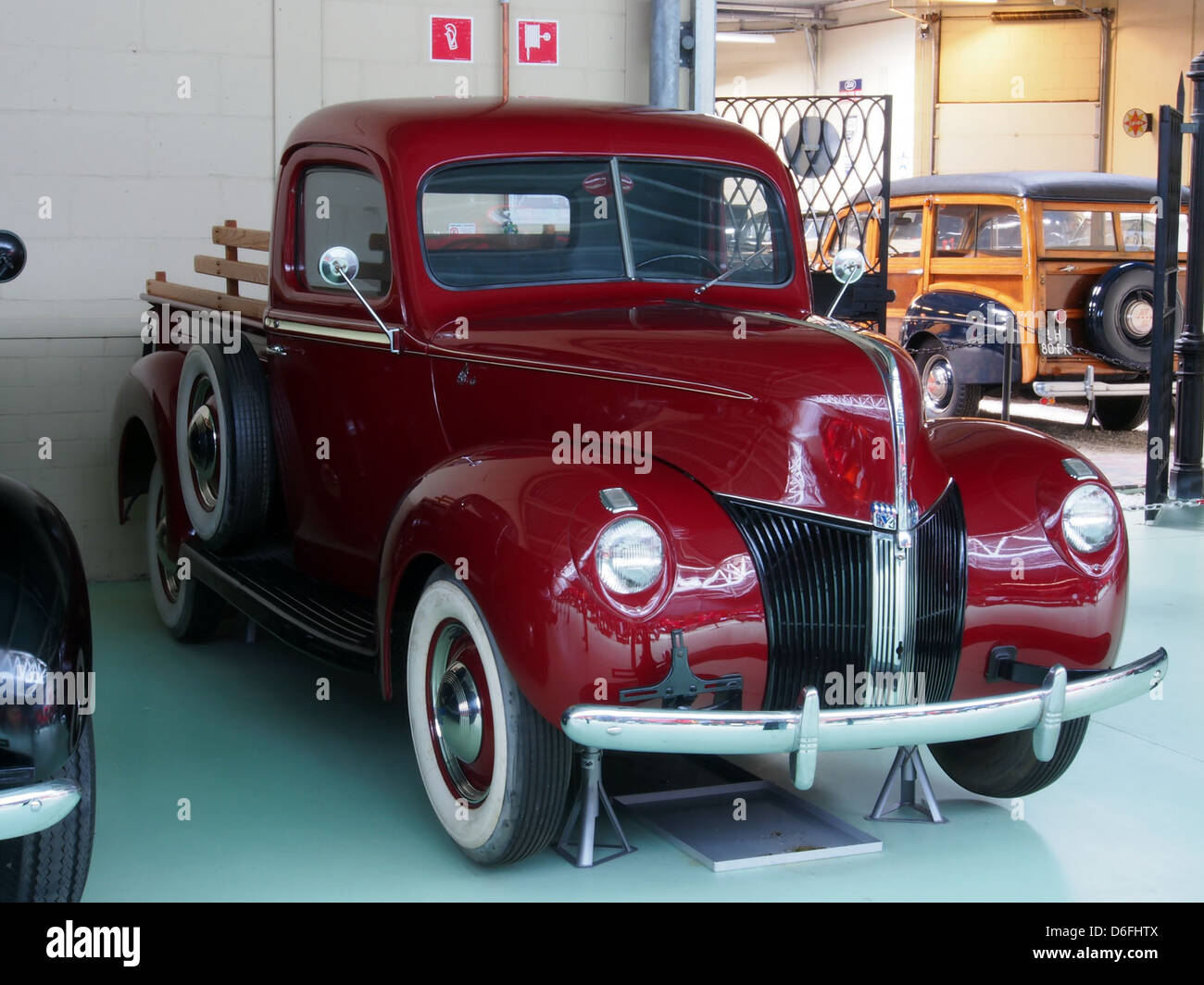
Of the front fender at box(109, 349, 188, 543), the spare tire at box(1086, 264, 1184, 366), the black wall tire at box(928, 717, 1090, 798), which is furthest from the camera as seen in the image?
the spare tire at box(1086, 264, 1184, 366)

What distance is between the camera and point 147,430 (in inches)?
189

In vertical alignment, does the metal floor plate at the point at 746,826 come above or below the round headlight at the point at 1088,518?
below

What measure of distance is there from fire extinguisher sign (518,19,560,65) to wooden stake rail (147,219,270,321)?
1714mm

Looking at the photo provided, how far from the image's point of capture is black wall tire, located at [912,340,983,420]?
10.6 meters

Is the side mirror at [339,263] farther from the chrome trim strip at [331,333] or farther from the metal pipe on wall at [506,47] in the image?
the metal pipe on wall at [506,47]

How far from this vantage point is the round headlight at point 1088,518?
312 centimetres

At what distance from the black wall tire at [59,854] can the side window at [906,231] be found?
9.76m

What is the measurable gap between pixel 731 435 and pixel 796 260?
1.26 metres

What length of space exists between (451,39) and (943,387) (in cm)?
580

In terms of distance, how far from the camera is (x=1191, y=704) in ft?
14.2

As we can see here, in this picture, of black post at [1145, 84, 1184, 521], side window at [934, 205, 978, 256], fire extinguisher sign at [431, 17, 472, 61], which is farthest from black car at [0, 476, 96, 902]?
side window at [934, 205, 978, 256]

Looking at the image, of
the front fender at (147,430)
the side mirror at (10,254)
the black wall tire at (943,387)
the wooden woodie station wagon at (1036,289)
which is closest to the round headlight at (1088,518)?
the side mirror at (10,254)

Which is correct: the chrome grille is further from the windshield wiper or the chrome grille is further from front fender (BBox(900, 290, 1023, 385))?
front fender (BBox(900, 290, 1023, 385))

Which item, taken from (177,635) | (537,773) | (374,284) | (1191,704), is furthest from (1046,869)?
(177,635)
